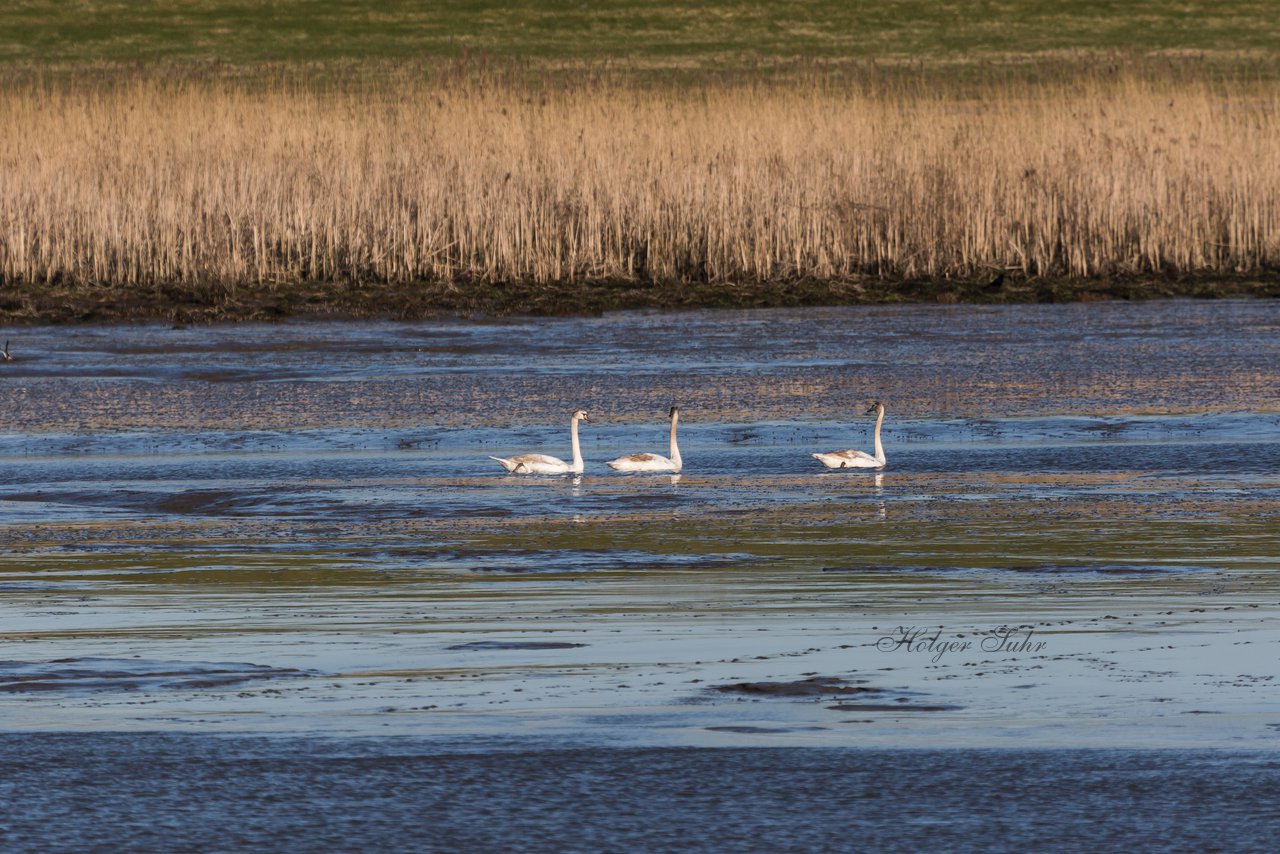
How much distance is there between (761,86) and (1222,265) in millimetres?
4507

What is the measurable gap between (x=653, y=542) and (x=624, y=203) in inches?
443

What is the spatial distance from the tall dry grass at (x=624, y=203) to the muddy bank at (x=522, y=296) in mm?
230

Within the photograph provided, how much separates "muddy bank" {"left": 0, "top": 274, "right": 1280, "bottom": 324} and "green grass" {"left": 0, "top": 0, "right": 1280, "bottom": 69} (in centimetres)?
3175

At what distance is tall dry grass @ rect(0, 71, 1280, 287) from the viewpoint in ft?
62.6

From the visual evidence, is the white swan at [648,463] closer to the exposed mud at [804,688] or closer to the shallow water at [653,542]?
the shallow water at [653,542]

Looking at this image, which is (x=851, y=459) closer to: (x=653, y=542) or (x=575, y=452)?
(x=575, y=452)

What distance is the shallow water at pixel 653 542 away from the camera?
5527mm

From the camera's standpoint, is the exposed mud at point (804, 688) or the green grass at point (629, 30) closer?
the exposed mud at point (804, 688)

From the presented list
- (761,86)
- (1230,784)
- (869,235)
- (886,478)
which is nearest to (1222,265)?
(869,235)

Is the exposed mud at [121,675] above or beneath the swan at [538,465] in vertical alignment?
beneath

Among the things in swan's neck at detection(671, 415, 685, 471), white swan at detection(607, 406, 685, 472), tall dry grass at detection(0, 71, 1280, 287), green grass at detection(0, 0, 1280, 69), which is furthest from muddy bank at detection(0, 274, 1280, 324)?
green grass at detection(0, 0, 1280, 69)

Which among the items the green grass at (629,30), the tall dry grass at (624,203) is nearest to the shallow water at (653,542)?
the tall dry grass at (624,203)

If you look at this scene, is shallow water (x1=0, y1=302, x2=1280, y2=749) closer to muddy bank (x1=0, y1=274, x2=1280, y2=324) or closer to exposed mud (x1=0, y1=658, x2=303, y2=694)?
exposed mud (x1=0, y1=658, x2=303, y2=694)

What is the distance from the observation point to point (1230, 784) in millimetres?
4734
